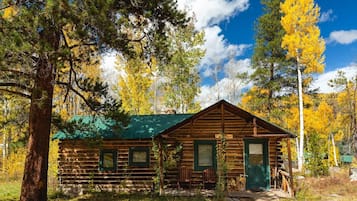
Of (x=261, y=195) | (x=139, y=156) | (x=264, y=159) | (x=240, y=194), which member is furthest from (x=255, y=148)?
(x=139, y=156)

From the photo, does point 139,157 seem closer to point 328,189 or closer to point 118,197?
point 118,197

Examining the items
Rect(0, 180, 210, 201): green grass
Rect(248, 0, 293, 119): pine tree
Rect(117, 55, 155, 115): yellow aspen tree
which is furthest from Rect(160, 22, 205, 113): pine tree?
Rect(0, 180, 210, 201): green grass

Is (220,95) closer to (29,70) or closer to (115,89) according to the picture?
(115,89)

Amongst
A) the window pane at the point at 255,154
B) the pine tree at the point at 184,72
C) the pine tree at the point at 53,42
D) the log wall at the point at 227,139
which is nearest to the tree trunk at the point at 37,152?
the pine tree at the point at 53,42

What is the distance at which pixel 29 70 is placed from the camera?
7906mm

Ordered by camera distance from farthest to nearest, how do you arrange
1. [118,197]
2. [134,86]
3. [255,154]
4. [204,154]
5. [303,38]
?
[134,86], [303,38], [204,154], [255,154], [118,197]

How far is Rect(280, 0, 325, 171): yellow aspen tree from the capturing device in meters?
19.9

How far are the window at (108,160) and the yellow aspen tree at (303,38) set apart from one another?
12.3 meters

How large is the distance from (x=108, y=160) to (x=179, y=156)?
340 centimetres

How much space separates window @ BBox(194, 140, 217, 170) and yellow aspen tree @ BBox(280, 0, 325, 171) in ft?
29.1

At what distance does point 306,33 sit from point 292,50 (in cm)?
151

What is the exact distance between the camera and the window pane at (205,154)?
44.5ft

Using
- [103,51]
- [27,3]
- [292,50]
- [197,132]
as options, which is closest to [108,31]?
[103,51]

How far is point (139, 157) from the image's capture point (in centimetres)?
1397
